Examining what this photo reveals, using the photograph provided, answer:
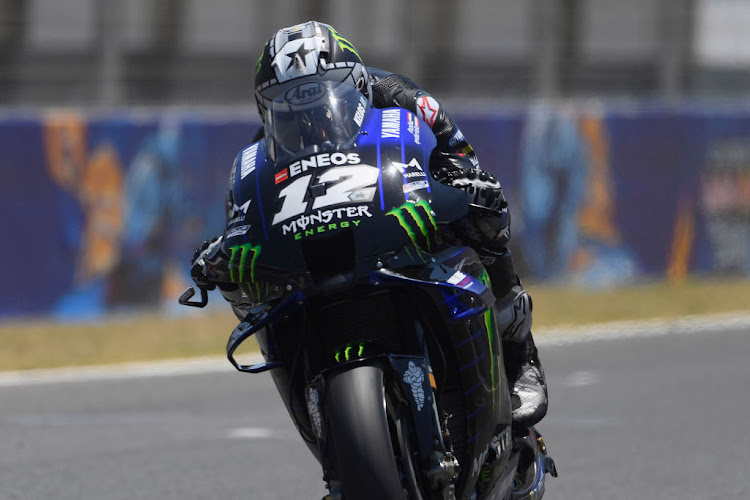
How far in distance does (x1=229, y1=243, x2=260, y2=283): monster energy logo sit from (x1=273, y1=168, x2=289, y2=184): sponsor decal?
191 mm

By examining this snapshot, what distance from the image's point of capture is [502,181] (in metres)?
12.4

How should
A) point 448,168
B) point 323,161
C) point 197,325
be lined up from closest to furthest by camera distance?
point 323,161 → point 448,168 → point 197,325

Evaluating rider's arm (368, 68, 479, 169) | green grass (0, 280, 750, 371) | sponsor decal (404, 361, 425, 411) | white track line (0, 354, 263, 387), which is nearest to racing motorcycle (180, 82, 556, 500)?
sponsor decal (404, 361, 425, 411)

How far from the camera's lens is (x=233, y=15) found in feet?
48.9

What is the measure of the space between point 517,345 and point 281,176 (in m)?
1.23

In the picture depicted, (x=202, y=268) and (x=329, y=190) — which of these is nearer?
(x=329, y=190)

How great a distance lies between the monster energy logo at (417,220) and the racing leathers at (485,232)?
187 millimetres

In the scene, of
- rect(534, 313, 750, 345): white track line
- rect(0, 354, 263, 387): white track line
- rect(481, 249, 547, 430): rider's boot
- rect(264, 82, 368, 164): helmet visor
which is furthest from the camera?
rect(534, 313, 750, 345): white track line

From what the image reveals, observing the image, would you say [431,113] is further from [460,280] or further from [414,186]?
[460,280]

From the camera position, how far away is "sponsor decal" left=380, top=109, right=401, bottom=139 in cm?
395

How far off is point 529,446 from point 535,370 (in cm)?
25

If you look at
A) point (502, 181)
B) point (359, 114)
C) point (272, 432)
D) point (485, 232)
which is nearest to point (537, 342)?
point (502, 181)

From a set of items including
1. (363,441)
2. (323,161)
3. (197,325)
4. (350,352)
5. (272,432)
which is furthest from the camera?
(197,325)

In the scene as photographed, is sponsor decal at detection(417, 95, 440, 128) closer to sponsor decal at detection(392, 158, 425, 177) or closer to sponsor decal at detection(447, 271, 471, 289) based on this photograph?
sponsor decal at detection(392, 158, 425, 177)
